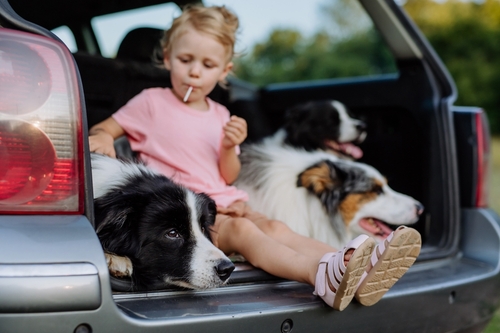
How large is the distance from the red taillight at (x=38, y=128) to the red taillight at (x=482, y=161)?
2.00 metres

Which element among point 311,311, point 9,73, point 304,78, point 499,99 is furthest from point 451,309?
point 499,99

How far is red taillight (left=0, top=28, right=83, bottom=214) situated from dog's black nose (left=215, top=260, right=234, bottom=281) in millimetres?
500

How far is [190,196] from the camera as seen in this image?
2018 mm

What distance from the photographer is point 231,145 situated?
256 cm

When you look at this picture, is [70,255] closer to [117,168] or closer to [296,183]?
[117,168]

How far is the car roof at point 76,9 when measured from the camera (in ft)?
10.6

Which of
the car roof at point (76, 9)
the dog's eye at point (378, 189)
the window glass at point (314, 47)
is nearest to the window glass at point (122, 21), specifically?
the car roof at point (76, 9)

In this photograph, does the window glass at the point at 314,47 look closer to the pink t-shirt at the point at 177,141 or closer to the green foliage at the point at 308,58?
the green foliage at the point at 308,58

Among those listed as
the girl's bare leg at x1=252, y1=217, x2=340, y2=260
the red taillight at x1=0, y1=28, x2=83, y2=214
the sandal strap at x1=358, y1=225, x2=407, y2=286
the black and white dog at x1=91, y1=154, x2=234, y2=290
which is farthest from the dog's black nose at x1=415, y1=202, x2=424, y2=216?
the red taillight at x1=0, y1=28, x2=83, y2=214

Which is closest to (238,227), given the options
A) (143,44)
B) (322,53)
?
(143,44)

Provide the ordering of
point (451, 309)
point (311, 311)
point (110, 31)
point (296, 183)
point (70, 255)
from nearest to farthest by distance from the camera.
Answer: point (70, 255)
point (311, 311)
point (451, 309)
point (296, 183)
point (110, 31)

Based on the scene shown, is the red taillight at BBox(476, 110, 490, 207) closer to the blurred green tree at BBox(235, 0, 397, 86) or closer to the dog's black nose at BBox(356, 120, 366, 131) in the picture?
the dog's black nose at BBox(356, 120, 366, 131)

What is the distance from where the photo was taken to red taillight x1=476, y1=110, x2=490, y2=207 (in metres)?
2.79

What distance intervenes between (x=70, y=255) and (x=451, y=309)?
151 cm
